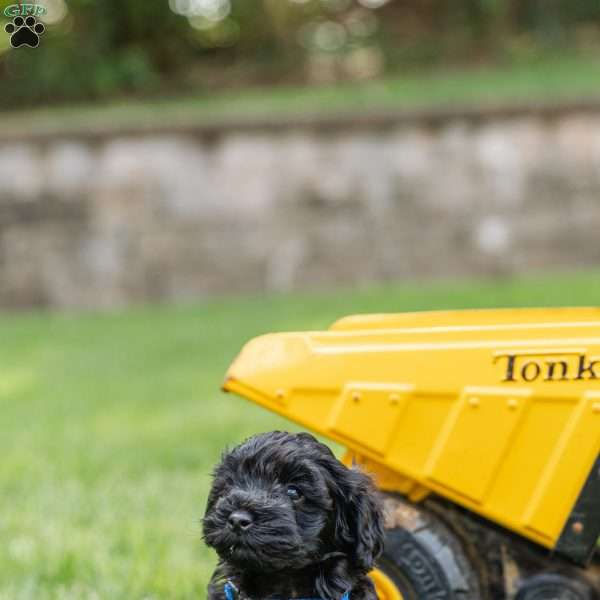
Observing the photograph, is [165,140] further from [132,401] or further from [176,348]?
[132,401]

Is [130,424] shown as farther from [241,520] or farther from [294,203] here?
[294,203]

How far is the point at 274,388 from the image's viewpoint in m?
3.28

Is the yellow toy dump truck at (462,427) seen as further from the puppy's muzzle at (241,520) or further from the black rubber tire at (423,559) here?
the puppy's muzzle at (241,520)

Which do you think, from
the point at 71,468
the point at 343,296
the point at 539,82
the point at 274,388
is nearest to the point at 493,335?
the point at 274,388

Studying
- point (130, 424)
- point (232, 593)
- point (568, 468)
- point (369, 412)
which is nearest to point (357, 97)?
point (130, 424)

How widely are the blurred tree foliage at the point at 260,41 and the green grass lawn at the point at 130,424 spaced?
4.51 m

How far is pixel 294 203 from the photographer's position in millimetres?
14719

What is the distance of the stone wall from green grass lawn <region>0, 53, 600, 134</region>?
269mm

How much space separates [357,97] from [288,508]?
13.7 m

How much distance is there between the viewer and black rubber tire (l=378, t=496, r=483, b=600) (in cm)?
330

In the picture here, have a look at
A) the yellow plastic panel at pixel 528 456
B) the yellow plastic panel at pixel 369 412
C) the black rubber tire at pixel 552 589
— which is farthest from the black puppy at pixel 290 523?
the black rubber tire at pixel 552 589

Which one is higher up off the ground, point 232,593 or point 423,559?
point 232,593

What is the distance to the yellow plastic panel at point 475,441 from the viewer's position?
3186mm

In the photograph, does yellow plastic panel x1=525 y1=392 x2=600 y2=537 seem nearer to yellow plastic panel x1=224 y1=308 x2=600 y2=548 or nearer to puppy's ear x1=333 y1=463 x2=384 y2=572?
yellow plastic panel x1=224 y1=308 x2=600 y2=548
